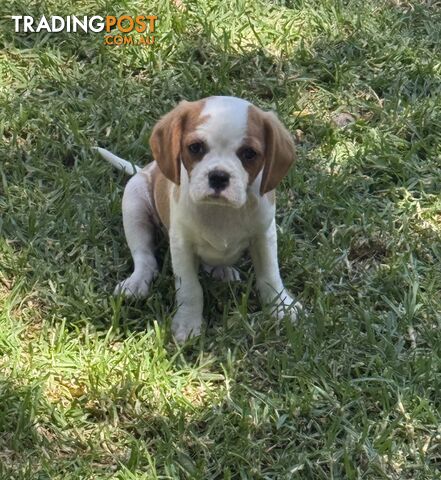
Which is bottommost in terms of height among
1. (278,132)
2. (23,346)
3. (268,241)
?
(23,346)

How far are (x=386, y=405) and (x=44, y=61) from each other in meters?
3.83

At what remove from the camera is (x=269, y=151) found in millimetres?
5285

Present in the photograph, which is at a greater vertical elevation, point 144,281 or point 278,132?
point 278,132

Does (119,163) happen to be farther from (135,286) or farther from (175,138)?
(175,138)

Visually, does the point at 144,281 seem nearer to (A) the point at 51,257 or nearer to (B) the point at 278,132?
(A) the point at 51,257

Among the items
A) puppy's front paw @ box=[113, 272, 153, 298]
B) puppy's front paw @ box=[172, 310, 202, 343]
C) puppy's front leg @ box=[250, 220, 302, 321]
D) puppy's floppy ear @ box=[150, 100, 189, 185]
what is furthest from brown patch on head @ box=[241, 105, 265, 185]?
puppy's front paw @ box=[113, 272, 153, 298]

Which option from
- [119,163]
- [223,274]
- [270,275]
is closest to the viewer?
[270,275]

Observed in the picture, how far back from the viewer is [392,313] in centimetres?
588

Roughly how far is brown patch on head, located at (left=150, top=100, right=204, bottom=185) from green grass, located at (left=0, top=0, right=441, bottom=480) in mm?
804

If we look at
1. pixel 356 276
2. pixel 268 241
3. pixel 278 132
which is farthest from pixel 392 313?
pixel 278 132

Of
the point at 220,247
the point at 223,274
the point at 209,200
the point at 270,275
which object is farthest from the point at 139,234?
the point at 209,200

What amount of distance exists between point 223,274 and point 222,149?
1097 millimetres

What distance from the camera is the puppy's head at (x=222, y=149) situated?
16.6 feet

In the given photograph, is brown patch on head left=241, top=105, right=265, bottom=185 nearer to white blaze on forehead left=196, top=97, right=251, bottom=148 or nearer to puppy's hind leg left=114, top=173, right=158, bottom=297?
white blaze on forehead left=196, top=97, right=251, bottom=148
